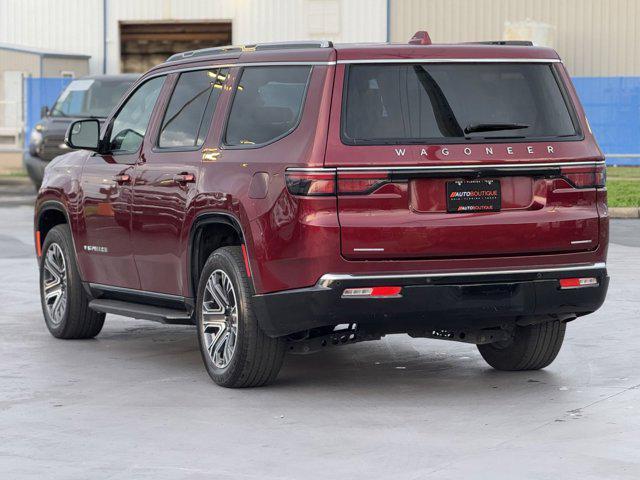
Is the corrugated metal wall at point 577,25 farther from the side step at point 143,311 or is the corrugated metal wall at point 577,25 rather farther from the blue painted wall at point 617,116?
the side step at point 143,311

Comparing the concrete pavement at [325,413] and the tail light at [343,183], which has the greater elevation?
the tail light at [343,183]

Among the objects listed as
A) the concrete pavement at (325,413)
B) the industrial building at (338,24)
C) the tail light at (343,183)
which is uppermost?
the industrial building at (338,24)

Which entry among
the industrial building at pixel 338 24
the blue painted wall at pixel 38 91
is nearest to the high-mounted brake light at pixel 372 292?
the blue painted wall at pixel 38 91

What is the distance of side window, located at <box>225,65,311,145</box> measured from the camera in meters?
8.14

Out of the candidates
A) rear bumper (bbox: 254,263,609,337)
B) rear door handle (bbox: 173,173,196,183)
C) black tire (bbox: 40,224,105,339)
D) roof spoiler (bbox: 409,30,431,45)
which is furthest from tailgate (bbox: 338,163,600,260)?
black tire (bbox: 40,224,105,339)

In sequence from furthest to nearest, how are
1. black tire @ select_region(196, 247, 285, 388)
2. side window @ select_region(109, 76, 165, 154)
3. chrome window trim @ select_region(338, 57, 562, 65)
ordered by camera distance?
side window @ select_region(109, 76, 165, 154)
black tire @ select_region(196, 247, 285, 388)
chrome window trim @ select_region(338, 57, 562, 65)

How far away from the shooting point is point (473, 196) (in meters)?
7.89

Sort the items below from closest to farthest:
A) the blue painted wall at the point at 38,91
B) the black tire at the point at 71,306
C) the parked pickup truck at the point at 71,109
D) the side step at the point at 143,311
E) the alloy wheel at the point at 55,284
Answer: the side step at the point at 143,311, the black tire at the point at 71,306, the alloy wheel at the point at 55,284, the parked pickup truck at the point at 71,109, the blue painted wall at the point at 38,91

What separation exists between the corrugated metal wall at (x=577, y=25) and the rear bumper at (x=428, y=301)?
29.9 meters

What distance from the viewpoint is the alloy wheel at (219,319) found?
330 inches

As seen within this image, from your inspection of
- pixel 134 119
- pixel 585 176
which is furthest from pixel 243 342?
pixel 134 119

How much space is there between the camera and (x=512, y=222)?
7.92m

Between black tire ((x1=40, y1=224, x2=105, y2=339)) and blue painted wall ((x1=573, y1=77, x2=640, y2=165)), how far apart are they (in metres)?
23.4

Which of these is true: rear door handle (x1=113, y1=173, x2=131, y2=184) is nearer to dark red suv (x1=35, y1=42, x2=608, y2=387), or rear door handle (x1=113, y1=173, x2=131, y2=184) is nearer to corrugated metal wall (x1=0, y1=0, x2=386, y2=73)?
dark red suv (x1=35, y1=42, x2=608, y2=387)
